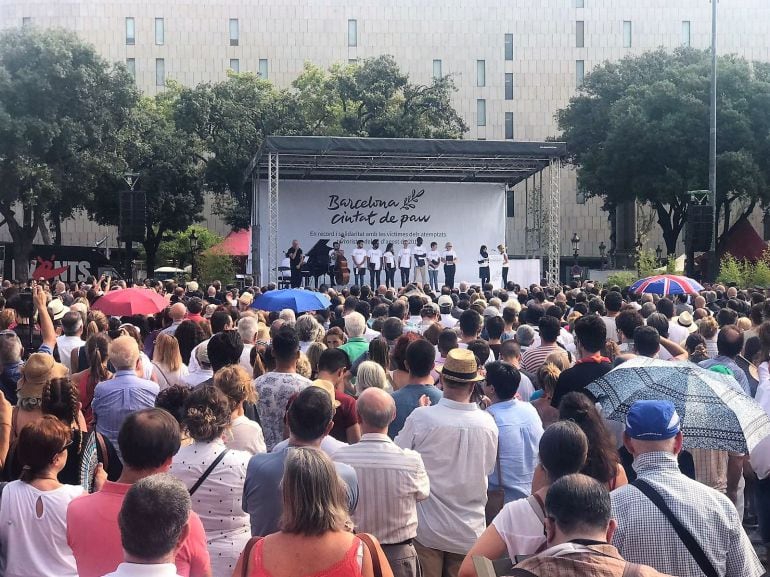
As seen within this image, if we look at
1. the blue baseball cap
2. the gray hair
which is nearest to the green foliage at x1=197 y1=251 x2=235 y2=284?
the blue baseball cap

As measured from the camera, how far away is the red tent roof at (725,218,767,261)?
46.7 meters

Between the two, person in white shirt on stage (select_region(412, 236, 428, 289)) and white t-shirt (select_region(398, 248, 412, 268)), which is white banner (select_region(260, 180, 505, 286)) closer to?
person in white shirt on stage (select_region(412, 236, 428, 289))

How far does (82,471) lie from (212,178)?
41.3 m

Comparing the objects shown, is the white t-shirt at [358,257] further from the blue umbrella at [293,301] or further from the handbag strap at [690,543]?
the handbag strap at [690,543]

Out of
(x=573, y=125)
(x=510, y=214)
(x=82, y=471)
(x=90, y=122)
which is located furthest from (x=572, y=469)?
(x=510, y=214)

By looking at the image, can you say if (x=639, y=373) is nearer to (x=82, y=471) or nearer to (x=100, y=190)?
(x=82, y=471)

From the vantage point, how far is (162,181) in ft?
138

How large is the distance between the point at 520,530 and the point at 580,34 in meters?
59.8

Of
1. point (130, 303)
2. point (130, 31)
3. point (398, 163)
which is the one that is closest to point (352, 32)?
point (130, 31)

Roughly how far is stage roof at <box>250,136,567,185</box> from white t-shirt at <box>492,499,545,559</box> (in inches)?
814

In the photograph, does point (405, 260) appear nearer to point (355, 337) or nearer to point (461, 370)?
point (355, 337)

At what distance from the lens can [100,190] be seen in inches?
1580

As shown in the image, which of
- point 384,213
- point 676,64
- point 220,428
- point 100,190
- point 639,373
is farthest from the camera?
point 676,64

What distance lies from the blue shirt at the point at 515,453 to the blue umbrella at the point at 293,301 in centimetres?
593
